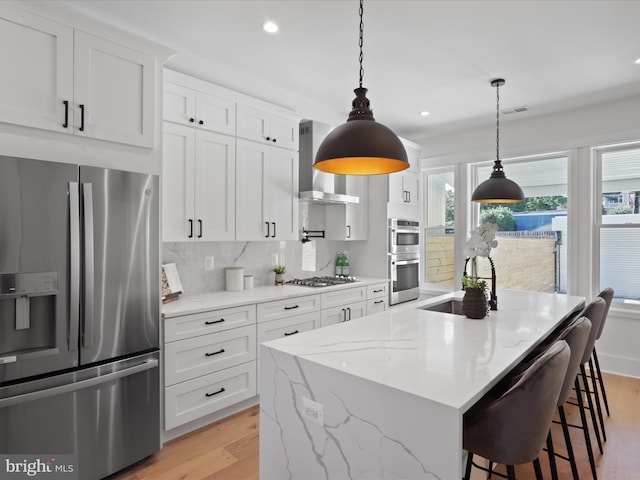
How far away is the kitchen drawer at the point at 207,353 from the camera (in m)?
2.44

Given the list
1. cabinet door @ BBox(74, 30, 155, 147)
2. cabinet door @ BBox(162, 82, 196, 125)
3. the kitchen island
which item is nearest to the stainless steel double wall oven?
the kitchen island

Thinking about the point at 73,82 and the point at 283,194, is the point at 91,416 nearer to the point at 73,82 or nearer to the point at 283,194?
the point at 73,82

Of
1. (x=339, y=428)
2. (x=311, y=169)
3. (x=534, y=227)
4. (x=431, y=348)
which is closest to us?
(x=339, y=428)

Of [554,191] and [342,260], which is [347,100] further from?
[554,191]

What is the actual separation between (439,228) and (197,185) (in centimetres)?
333

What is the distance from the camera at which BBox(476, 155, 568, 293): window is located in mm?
4199

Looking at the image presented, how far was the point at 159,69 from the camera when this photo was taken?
238 cm

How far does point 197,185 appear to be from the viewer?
9.48 feet

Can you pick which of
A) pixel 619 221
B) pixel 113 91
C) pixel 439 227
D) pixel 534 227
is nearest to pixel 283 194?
pixel 113 91

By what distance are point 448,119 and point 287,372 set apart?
153 inches

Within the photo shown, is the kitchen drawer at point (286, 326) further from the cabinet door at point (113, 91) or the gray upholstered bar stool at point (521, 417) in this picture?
the gray upholstered bar stool at point (521, 417)

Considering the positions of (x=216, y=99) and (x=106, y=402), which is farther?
(x=216, y=99)

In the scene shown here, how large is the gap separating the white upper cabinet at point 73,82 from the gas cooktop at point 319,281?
1998 millimetres

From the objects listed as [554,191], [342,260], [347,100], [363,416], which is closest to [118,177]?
[363,416]
